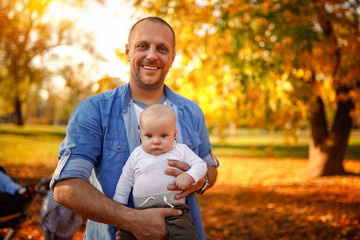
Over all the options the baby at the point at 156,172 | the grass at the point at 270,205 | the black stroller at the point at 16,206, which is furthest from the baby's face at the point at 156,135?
the grass at the point at 270,205

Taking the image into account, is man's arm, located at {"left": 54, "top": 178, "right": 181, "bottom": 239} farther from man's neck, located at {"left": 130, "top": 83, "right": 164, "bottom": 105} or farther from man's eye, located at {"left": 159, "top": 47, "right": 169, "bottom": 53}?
man's eye, located at {"left": 159, "top": 47, "right": 169, "bottom": 53}

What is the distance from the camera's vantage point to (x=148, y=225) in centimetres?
171

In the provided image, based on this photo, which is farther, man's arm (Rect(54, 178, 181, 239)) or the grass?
the grass

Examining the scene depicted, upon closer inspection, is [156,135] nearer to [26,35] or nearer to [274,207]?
[274,207]

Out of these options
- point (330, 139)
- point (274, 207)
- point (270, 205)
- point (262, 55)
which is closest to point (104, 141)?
point (262, 55)

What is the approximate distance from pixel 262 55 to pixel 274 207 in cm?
375

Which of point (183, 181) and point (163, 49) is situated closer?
point (183, 181)

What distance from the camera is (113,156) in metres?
1.95

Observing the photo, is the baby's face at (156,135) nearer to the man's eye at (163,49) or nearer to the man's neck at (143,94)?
the man's neck at (143,94)

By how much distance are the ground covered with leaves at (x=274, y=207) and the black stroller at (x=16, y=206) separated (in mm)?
356

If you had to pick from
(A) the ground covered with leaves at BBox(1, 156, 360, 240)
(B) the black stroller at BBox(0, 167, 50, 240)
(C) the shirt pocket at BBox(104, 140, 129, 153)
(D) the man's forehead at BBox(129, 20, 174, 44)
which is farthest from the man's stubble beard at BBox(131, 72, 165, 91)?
(A) the ground covered with leaves at BBox(1, 156, 360, 240)

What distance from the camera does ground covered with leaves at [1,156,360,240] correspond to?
5590 millimetres

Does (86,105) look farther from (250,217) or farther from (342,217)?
(342,217)

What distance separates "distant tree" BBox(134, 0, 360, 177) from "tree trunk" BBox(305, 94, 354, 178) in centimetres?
63
